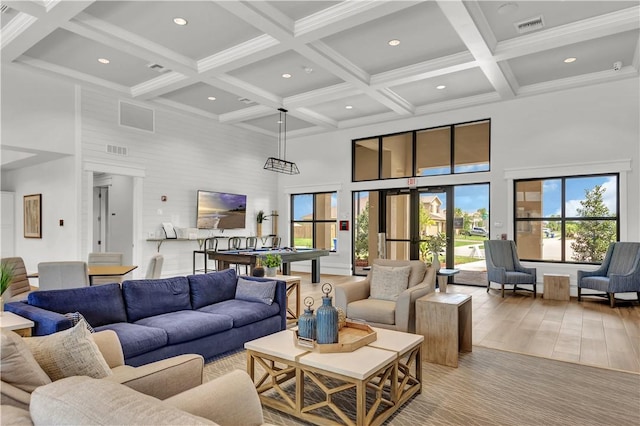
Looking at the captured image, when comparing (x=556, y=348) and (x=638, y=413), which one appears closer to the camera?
(x=638, y=413)

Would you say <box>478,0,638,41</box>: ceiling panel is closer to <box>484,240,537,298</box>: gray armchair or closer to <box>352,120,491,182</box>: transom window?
<box>352,120,491,182</box>: transom window

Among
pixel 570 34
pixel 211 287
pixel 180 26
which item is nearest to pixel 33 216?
pixel 180 26

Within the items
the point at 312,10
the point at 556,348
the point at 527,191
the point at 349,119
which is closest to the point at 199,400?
the point at 556,348

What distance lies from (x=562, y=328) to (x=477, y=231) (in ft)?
12.0

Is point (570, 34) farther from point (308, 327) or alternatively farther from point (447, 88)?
point (308, 327)

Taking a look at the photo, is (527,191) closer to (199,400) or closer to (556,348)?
(556,348)

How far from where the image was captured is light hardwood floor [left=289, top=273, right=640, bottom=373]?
13.0ft

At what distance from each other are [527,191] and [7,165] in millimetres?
10822

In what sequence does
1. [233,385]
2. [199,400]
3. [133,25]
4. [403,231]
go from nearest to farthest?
[199,400] < [233,385] < [133,25] < [403,231]

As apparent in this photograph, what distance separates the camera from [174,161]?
8812mm

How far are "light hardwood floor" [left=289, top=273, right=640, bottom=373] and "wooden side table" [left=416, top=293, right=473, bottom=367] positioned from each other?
85cm

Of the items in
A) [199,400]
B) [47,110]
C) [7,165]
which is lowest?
[199,400]

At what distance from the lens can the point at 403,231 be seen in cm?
937

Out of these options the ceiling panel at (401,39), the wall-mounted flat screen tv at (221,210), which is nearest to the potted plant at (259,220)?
the wall-mounted flat screen tv at (221,210)
